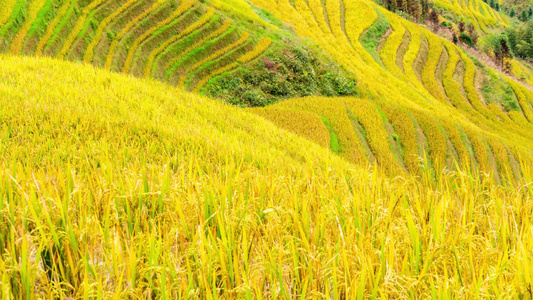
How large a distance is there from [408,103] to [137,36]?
14.6 meters

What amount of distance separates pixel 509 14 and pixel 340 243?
174672 mm

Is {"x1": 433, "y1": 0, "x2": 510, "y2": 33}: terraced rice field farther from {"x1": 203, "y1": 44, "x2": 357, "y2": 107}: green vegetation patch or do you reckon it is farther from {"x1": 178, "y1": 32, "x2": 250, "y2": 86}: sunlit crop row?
{"x1": 178, "y1": 32, "x2": 250, "y2": 86}: sunlit crop row

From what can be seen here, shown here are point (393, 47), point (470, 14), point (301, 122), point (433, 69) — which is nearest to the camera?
point (301, 122)

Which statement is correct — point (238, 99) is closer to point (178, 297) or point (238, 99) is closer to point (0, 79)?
point (0, 79)

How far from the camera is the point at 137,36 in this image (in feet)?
49.9

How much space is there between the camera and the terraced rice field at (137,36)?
40.8 feet

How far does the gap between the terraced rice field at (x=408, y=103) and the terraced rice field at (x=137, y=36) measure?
4.95 meters

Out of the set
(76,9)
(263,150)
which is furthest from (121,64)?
(263,150)

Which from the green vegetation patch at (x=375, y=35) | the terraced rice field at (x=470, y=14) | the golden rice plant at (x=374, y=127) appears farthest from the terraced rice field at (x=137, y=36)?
the terraced rice field at (x=470, y=14)

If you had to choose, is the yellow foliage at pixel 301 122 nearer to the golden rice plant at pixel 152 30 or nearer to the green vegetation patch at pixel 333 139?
the green vegetation patch at pixel 333 139

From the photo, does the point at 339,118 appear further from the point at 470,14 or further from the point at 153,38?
the point at 470,14

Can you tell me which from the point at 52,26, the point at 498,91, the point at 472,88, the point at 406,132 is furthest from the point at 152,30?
the point at 498,91

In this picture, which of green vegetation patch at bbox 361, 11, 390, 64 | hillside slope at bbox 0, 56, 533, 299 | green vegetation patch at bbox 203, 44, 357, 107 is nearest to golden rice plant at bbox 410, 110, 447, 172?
green vegetation patch at bbox 203, 44, 357, 107

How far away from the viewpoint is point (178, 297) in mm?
1165
